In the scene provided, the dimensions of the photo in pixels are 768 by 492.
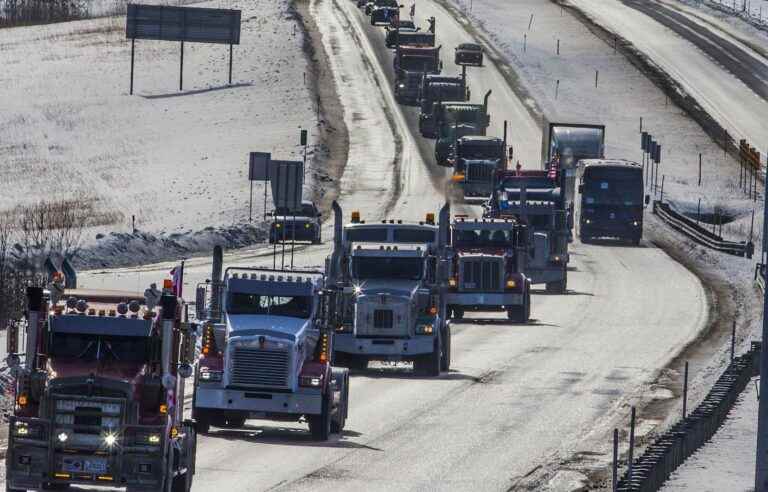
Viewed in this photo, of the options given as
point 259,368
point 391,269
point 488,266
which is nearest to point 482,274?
point 488,266

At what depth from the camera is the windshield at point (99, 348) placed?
2044 cm

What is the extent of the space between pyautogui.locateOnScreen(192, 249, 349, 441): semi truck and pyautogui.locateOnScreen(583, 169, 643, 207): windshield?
45263 mm

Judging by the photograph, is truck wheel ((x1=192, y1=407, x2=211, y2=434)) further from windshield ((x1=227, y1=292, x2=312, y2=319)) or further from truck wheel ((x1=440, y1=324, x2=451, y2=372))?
truck wheel ((x1=440, y1=324, x2=451, y2=372))

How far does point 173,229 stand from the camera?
70188 millimetres

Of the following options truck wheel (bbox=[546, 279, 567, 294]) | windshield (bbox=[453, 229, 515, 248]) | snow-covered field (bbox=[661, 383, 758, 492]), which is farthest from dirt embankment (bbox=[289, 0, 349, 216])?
snow-covered field (bbox=[661, 383, 758, 492])

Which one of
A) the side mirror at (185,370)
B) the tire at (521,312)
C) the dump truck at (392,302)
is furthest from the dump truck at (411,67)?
the side mirror at (185,370)

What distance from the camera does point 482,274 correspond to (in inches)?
1881

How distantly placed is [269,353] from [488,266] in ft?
70.2

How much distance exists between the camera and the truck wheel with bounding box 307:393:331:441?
89.1 feet

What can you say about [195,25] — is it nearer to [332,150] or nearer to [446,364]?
[332,150]

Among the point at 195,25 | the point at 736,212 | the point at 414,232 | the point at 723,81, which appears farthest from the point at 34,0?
the point at 414,232

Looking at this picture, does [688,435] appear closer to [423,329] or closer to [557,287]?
[423,329]

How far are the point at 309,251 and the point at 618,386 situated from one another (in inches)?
1190

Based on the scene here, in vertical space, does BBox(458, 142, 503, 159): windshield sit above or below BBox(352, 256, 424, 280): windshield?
above
